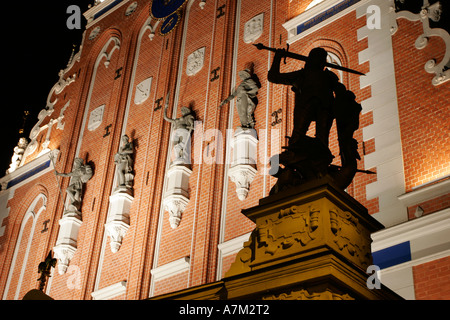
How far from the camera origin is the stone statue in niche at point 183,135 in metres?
12.4

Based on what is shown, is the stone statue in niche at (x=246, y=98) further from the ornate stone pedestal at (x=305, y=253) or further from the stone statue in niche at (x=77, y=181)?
the ornate stone pedestal at (x=305, y=253)

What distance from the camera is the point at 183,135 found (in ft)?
41.5

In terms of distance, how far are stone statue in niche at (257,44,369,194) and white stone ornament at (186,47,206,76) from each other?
290 inches

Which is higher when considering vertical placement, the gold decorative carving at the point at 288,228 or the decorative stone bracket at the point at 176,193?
the decorative stone bracket at the point at 176,193

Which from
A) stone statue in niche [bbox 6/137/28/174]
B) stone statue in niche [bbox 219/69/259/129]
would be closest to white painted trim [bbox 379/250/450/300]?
stone statue in niche [bbox 219/69/259/129]

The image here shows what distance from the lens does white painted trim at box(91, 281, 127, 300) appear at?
12102 mm

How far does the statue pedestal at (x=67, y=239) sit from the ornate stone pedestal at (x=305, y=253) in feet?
28.9

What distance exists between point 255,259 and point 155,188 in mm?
7972

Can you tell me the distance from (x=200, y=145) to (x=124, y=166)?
1945mm

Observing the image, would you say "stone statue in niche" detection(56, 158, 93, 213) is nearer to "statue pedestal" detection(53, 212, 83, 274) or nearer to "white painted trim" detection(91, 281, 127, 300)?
"statue pedestal" detection(53, 212, 83, 274)

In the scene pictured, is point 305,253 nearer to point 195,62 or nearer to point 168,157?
point 168,157

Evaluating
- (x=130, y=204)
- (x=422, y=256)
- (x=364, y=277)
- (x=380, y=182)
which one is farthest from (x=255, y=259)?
(x=130, y=204)

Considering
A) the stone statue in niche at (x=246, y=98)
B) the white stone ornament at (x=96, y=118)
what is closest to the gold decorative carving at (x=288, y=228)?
the stone statue in niche at (x=246, y=98)
